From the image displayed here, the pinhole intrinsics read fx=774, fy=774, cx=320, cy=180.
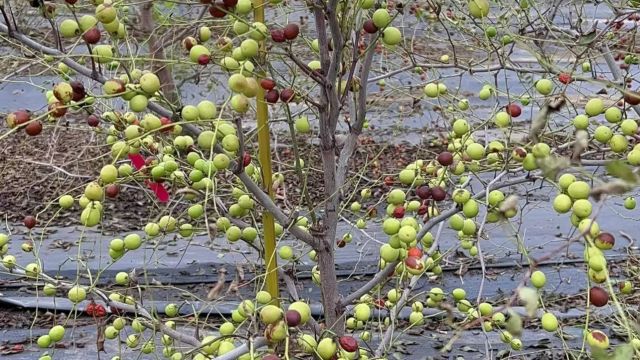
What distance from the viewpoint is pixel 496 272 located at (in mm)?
3799

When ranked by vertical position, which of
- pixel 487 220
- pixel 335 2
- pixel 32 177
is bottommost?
pixel 32 177

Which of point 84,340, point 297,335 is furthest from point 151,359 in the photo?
point 297,335

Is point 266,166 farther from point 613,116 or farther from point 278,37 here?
point 613,116

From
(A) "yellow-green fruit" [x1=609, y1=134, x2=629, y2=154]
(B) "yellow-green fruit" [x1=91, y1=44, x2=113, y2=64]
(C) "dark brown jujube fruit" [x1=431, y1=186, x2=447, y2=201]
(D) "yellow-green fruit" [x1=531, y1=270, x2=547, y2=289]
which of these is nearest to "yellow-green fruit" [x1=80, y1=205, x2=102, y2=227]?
(B) "yellow-green fruit" [x1=91, y1=44, x2=113, y2=64]

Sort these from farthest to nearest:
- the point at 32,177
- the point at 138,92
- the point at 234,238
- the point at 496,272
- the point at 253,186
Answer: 1. the point at 32,177
2. the point at 496,272
3. the point at 234,238
4. the point at 253,186
5. the point at 138,92

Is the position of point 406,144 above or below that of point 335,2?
below

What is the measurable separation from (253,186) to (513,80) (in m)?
6.68

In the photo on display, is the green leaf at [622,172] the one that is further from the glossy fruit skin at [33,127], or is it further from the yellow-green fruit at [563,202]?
the glossy fruit skin at [33,127]

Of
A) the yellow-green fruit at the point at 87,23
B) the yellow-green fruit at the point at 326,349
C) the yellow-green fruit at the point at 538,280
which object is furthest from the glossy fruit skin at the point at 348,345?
the yellow-green fruit at the point at 87,23

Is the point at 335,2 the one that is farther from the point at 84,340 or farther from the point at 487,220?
the point at 84,340

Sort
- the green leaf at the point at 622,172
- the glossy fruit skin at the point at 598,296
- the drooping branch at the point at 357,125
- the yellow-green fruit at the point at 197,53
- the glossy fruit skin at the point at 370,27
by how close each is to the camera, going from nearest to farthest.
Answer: the green leaf at the point at 622,172, the glossy fruit skin at the point at 598,296, the yellow-green fruit at the point at 197,53, the glossy fruit skin at the point at 370,27, the drooping branch at the point at 357,125

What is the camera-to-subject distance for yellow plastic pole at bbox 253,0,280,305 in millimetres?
1359

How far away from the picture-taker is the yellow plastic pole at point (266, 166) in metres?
1.36

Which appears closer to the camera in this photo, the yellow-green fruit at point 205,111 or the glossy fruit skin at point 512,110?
the yellow-green fruit at point 205,111
